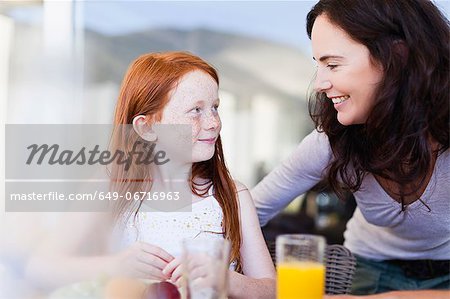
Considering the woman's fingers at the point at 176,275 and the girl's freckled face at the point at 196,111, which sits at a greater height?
the girl's freckled face at the point at 196,111

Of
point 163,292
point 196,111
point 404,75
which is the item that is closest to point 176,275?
point 163,292

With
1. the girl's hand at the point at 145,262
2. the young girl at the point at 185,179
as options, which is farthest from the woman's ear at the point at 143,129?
the girl's hand at the point at 145,262

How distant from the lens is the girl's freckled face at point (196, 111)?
1.42 m

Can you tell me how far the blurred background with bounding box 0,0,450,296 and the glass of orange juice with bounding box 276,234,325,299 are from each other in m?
0.89

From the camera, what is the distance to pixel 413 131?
1404 millimetres

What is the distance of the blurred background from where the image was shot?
2219 mm

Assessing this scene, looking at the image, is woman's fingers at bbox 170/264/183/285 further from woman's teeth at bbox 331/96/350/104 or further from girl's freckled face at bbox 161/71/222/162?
woman's teeth at bbox 331/96/350/104

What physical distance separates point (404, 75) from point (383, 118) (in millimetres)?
97

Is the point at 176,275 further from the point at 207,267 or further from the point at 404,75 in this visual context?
the point at 404,75

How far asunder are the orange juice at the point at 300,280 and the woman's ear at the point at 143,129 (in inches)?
22.5

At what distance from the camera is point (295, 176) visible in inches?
67.2

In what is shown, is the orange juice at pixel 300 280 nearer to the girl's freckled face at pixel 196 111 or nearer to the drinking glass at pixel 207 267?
the drinking glass at pixel 207 267

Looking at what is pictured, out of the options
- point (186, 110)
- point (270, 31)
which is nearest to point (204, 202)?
point (186, 110)

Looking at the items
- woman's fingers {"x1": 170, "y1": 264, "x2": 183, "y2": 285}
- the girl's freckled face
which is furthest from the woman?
woman's fingers {"x1": 170, "y1": 264, "x2": 183, "y2": 285}
